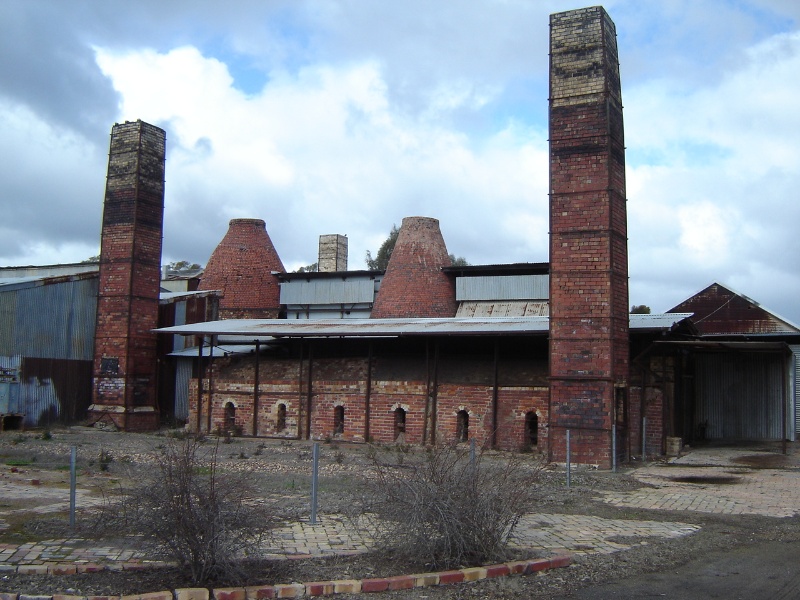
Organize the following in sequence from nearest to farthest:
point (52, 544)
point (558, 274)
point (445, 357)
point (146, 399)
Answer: point (52, 544), point (558, 274), point (445, 357), point (146, 399)

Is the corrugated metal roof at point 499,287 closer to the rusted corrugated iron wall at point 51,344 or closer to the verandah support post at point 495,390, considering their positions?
the verandah support post at point 495,390

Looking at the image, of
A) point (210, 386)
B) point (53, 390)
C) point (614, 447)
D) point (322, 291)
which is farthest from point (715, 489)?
point (322, 291)

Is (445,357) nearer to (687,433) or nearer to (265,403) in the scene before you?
(265,403)

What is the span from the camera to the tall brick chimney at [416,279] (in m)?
26.8

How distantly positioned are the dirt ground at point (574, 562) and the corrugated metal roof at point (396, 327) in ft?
15.2

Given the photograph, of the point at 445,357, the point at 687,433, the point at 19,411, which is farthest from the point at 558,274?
the point at 19,411

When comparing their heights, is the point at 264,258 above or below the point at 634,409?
above

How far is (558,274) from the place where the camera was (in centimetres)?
1488

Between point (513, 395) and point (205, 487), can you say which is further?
point (513, 395)

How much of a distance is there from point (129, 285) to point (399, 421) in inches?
341

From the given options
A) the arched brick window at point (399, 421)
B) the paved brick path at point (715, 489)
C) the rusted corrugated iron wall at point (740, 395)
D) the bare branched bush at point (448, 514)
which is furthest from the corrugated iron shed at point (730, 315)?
the bare branched bush at point (448, 514)

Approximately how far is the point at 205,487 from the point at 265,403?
15.0 m

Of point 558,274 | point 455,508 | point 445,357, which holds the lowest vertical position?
point 455,508

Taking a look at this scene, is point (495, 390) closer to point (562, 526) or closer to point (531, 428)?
point (531, 428)
